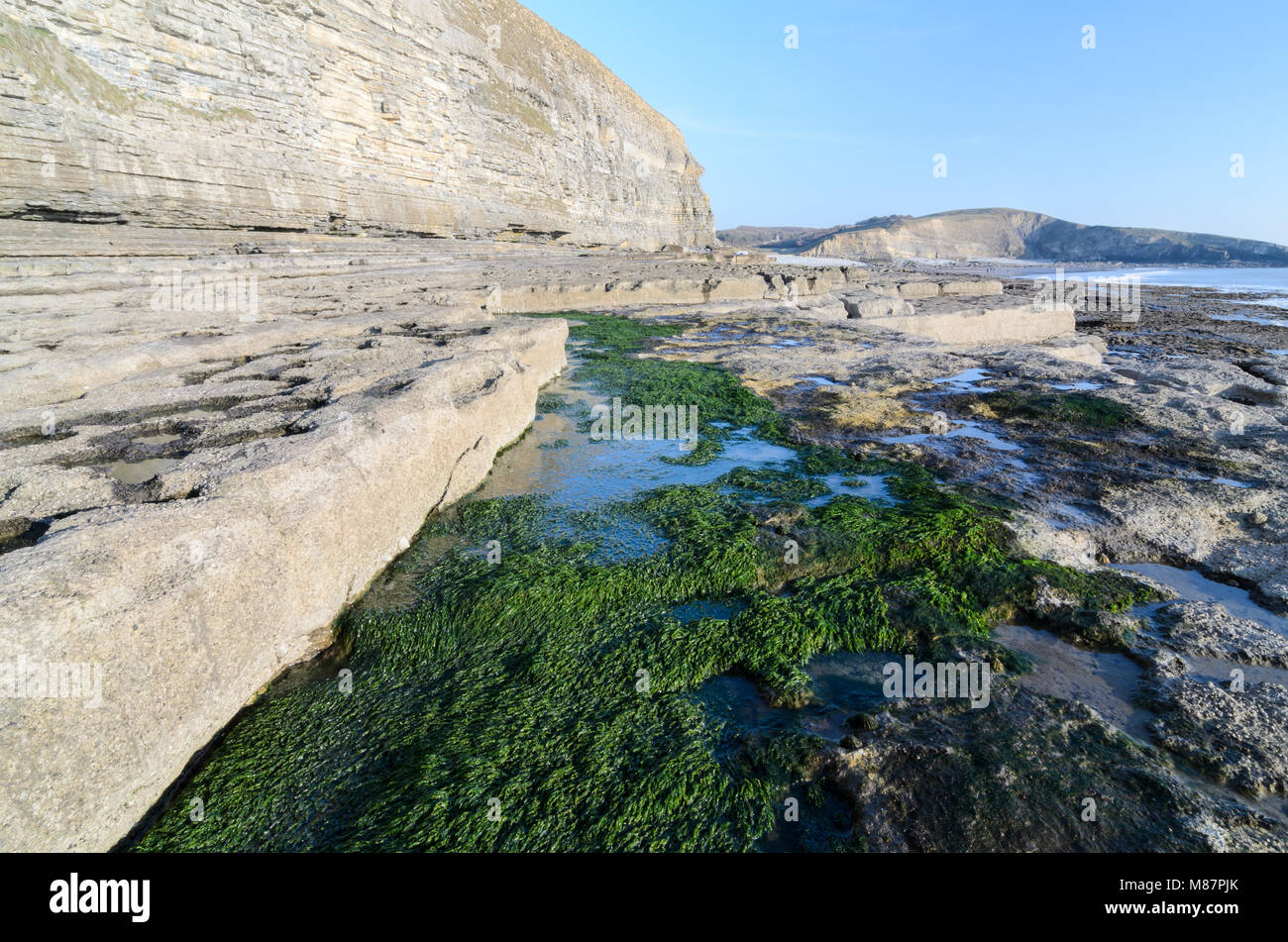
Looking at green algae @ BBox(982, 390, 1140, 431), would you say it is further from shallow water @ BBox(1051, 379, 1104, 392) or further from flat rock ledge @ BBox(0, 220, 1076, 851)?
flat rock ledge @ BBox(0, 220, 1076, 851)

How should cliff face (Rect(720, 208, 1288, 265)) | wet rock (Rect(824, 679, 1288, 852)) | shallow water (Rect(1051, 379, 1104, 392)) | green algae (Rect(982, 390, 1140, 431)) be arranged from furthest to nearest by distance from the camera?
cliff face (Rect(720, 208, 1288, 265)) → shallow water (Rect(1051, 379, 1104, 392)) → green algae (Rect(982, 390, 1140, 431)) → wet rock (Rect(824, 679, 1288, 852))

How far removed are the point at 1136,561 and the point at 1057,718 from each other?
1999 millimetres

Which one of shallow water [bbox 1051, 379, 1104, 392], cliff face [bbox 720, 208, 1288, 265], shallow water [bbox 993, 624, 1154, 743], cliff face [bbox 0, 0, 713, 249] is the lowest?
shallow water [bbox 993, 624, 1154, 743]

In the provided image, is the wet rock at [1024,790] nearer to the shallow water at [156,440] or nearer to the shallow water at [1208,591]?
the shallow water at [1208,591]

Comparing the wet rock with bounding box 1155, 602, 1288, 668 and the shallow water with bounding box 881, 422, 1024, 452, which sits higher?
the shallow water with bounding box 881, 422, 1024, 452

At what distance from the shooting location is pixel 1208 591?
3.49 metres

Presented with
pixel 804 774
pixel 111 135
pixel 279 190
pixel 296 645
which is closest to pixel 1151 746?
pixel 804 774

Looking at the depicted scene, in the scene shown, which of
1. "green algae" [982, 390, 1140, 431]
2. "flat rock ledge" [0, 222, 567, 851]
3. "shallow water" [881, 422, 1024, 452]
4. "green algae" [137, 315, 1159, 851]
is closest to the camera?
"flat rock ledge" [0, 222, 567, 851]

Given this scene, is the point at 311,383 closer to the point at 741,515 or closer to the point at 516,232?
the point at 741,515

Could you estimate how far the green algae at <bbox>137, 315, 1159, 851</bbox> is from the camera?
2180 millimetres

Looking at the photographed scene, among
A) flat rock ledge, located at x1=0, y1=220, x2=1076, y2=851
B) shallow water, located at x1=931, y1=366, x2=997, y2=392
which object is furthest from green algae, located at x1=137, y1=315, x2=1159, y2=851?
shallow water, located at x1=931, y1=366, x2=997, y2=392

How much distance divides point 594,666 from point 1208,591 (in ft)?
12.1

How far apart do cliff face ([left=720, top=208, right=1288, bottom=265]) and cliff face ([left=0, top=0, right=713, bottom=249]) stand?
77.2m

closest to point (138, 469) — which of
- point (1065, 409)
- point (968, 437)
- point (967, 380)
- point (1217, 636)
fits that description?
point (1217, 636)
